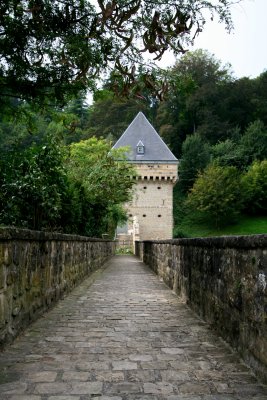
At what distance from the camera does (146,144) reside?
147 feet

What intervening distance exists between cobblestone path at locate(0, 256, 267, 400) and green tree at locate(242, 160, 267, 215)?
A: 41940 millimetres

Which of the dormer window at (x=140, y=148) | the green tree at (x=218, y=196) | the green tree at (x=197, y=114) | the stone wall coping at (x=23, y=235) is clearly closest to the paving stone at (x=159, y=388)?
the stone wall coping at (x=23, y=235)

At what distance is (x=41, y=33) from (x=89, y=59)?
551mm

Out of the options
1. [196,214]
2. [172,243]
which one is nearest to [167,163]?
[196,214]

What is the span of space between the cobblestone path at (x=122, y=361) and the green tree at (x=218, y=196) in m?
38.6

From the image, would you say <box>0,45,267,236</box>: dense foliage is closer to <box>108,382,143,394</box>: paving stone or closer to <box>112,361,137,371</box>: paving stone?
<box>112,361,137,371</box>: paving stone

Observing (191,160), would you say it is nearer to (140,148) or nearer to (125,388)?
(140,148)

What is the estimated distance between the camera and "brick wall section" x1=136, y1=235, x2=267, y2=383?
3.06 m

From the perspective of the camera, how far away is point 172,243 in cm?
866

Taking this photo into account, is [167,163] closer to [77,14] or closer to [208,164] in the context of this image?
[208,164]

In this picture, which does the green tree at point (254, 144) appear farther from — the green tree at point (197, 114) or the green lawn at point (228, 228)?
the green lawn at point (228, 228)

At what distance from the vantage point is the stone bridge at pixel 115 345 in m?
2.74

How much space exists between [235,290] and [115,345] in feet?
3.81

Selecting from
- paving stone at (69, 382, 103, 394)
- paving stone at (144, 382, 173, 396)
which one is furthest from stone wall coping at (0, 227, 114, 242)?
Answer: paving stone at (144, 382, 173, 396)
